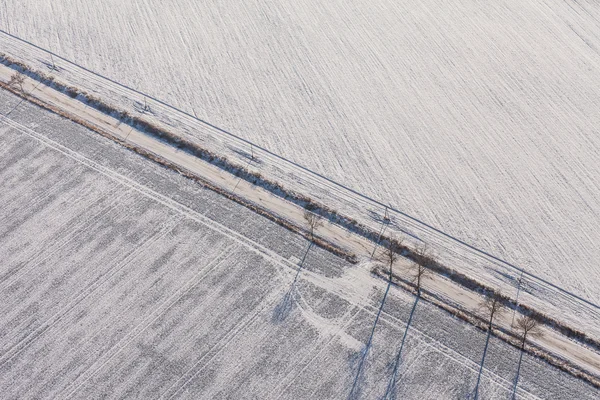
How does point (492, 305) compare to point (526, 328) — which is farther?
point (492, 305)

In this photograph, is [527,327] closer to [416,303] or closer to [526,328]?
[526,328]

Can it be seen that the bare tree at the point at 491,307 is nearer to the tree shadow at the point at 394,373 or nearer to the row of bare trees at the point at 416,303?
the row of bare trees at the point at 416,303

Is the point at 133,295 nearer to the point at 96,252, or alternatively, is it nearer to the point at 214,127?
the point at 96,252

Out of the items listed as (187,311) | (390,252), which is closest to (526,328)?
(390,252)

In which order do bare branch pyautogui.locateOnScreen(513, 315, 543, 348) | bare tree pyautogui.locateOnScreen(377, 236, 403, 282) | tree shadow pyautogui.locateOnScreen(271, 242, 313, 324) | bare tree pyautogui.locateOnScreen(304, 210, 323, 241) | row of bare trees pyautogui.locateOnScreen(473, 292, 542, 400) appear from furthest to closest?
bare tree pyautogui.locateOnScreen(304, 210, 323, 241), bare tree pyautogui.locateOnScreen(377, 236, 403, 282), tree shadow pyautogui.locateOnScreen(271, 242, 313, 324), bare branch pyautogui.locateOnScreen(513, 315, 543, 348), row of bare trees pyautogui.locateOnScreen(473, 292, 542, 400)

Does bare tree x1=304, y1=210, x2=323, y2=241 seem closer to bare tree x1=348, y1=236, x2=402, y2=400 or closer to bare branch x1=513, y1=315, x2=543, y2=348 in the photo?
bare tree x1=348, y1=236, x2=402, y2=400

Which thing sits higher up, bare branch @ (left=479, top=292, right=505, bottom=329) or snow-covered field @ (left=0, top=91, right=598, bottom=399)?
bare branch @ (left=479, top=292, right=505, bottom=329)

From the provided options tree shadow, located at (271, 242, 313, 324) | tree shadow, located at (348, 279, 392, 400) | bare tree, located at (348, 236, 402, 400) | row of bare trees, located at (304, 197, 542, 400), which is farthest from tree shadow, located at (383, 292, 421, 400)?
tree shadow, located at (271, 242, 313, 324)
